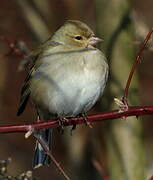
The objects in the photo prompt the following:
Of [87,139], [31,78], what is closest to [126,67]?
[31,78]

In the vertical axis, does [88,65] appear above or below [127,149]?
above

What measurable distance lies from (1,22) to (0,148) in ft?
5.80

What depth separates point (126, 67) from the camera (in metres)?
4.50

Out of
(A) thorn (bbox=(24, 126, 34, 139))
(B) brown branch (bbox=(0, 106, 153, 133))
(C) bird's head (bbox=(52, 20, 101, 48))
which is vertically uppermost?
(C) bird's head (bbox=(52, 20, 101, 48))

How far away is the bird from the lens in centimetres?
383

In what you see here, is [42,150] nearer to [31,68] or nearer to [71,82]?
[31,68]

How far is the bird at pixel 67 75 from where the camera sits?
12.6 feet

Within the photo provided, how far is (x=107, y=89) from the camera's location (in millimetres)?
4691

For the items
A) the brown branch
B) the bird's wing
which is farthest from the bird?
the brown branch

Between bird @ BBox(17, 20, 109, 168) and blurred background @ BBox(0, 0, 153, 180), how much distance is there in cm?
30

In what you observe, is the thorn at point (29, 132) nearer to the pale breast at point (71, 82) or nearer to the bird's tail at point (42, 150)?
the pale breast at point (71, 82)

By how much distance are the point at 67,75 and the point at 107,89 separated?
939 millimetres

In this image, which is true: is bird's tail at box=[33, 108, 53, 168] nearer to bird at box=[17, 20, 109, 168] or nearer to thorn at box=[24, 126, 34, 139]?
bird at box=[17, 20, 109, 168]

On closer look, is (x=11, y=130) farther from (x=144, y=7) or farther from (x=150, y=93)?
(x=144, y=7)
